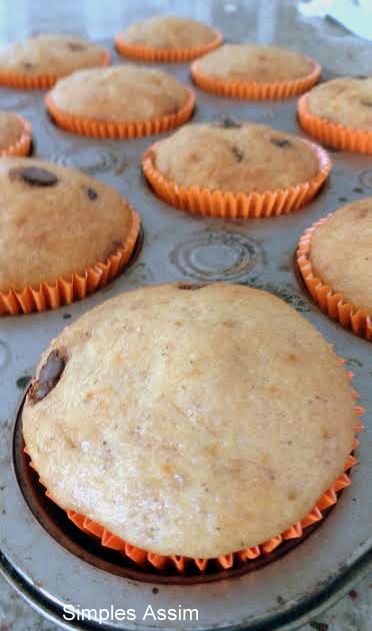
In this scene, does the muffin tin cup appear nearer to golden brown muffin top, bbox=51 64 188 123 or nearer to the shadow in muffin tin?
the shadow in muffin tin

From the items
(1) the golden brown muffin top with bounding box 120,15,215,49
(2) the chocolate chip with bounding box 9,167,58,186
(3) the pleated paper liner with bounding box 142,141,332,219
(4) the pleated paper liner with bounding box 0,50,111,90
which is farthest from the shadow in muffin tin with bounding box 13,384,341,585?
(1) the golden brown muffin top with bounding box 120,15,215,49

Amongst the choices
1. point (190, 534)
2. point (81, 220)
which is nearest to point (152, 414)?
point (190, 534)

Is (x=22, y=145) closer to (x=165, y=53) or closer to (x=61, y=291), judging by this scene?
(x=61, y=291)

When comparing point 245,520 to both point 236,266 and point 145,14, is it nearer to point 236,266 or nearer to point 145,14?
point 236,266

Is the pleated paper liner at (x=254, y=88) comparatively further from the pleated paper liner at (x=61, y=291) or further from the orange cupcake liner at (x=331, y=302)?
the pleated paper liner at (x=61, y=291)

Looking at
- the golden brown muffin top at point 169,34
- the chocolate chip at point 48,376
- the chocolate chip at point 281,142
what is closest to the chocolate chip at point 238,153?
the chocolate chip at point 281,142

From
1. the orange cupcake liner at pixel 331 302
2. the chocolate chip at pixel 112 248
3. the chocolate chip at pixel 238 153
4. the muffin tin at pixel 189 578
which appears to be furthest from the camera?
the chocolate chip at pixel 238 153
